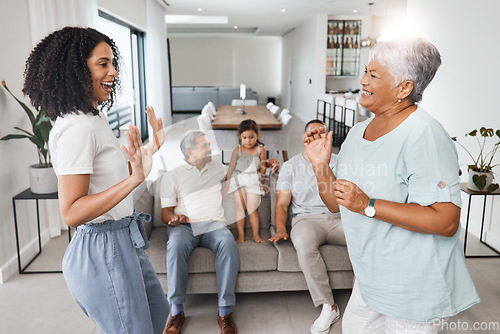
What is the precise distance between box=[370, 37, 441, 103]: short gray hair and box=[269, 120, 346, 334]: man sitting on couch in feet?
4.11

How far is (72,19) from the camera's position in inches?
153

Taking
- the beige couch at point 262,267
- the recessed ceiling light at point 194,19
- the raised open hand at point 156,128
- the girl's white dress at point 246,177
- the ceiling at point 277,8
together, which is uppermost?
the recessed ceiling light at point 194,19

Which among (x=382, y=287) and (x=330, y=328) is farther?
(x=330, y=328)

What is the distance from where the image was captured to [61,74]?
1234 mm

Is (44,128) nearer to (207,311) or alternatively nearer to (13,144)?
(13,144)

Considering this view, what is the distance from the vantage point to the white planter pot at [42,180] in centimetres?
304

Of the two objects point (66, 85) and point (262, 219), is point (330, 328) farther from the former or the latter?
point (66, 85)

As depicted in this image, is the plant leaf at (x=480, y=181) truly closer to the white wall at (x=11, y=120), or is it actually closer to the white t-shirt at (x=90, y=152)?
the white t-shirt at (x=90, y=152)

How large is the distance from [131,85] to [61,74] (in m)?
7.52

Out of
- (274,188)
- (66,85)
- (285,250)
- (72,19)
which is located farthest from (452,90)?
(66,85)

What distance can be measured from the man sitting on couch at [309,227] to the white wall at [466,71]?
172 centimetres

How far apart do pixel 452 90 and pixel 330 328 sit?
2.93 metres

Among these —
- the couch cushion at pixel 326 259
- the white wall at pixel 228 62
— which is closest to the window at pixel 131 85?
the couch cushion at pixel 326 259

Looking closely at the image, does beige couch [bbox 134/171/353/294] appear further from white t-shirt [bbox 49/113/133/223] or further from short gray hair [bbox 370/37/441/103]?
short gray hair [bbox 370/37/441/103]
